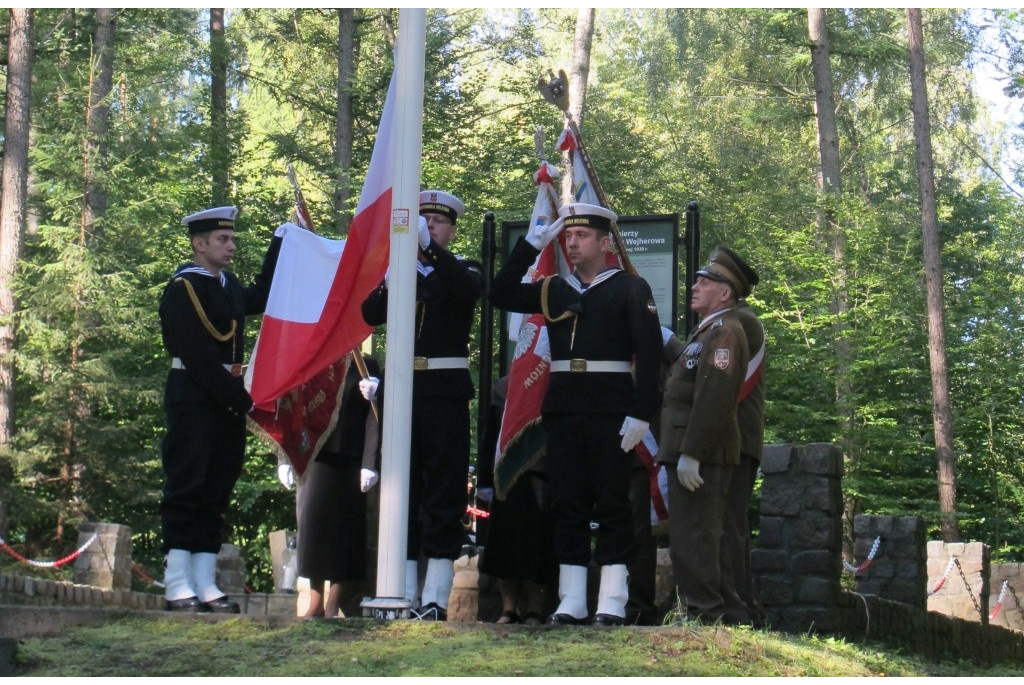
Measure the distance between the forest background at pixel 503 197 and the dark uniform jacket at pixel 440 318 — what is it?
12.4 m

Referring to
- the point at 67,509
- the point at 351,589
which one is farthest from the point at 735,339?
the point at 67,509

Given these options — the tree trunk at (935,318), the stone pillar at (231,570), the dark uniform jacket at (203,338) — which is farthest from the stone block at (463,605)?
the tree trunk at (935,318)

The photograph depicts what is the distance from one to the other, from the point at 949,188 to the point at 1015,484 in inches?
261

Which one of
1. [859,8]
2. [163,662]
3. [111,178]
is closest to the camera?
[163,662]

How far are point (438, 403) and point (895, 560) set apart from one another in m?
4.64

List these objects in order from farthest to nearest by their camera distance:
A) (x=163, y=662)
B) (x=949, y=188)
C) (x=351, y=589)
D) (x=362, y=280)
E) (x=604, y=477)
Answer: (x=949, y=188), (x=351, y=589), (x=362, y=280), (x=604, y=477), (x=163, y=662)

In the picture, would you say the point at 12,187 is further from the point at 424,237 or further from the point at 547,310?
the point at 547,310

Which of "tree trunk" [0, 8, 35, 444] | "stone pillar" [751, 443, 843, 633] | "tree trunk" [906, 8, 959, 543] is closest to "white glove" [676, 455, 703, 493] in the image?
"stone pillar" [751, 443, 843, 633]

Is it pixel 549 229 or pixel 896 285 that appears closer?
pixel 549 229

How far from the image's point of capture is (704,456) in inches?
277

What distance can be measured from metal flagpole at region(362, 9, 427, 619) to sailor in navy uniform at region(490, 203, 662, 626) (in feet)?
2.78

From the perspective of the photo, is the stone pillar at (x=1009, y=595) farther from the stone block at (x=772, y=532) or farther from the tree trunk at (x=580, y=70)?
the tree trunk at (x=580, y=70)

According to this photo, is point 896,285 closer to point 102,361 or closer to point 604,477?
point 102,361

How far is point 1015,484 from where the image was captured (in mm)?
25594
